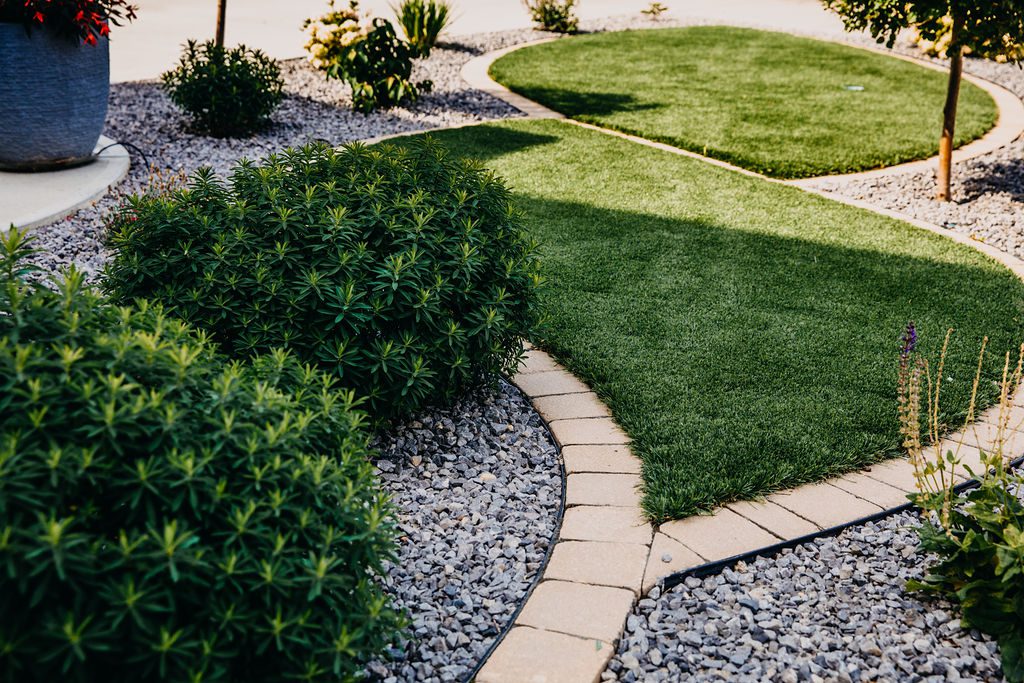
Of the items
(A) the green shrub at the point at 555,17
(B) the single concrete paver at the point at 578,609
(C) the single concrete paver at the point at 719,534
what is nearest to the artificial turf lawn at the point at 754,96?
(A) the green shrub at the point at 555,17

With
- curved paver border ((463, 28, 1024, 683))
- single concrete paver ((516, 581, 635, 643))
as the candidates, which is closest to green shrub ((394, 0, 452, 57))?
curved paver border ((463, 28, 1024, 683))

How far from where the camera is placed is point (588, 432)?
11.9 ft

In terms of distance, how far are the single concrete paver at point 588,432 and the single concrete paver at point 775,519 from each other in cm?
57

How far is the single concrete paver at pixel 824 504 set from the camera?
3133mm

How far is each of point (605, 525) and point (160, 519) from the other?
164 cm

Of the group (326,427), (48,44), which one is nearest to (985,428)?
(326,427)

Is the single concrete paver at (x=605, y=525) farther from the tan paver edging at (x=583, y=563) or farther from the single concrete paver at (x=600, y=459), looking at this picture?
the single concrete paver at (x=600, y=459)

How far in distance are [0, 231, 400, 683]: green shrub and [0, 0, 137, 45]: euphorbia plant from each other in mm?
4393

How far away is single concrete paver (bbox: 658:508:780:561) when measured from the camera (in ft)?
9.64

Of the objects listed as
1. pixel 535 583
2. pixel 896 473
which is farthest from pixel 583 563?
pixel 896 473

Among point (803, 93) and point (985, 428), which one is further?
point (803, 93)

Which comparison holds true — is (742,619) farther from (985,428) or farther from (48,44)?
(48,44)

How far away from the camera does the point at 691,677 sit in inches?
97.1

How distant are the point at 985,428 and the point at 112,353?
3.49 metres
